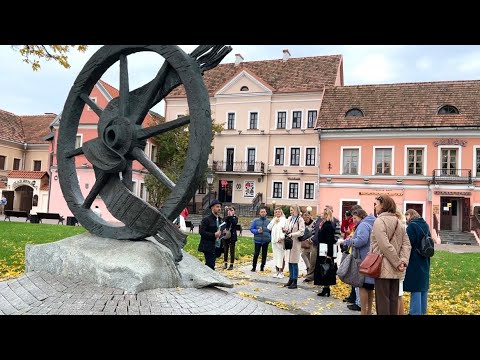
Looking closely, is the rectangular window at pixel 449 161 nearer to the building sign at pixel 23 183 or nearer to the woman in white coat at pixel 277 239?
the woman in white coat at pixel 277 239

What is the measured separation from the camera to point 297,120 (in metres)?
38.7

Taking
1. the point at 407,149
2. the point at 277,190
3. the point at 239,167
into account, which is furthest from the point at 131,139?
the point at 239,167

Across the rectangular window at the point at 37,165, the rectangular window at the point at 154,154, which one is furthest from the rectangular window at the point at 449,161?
the rectangular window at the point at 37,165

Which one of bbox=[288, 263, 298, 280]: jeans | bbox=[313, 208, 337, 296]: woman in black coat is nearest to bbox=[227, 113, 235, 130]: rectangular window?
bbox=[288, 263, 298, 280]: jeans

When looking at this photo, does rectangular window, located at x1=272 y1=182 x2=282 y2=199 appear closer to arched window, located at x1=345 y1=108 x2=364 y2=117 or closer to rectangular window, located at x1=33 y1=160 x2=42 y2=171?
arched window, located at x1=345 y1=108 x2=364 y2=117

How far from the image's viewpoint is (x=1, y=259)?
34.2 feet

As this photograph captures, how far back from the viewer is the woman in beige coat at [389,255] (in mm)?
5297

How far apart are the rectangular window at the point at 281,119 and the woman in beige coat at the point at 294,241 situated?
1176 inches

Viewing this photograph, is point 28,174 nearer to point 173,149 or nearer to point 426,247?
point 173,149

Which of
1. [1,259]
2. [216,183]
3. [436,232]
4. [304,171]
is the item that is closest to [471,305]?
[1,259]

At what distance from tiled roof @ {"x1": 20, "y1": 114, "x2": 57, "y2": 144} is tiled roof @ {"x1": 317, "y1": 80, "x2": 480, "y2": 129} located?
28028 millimetres

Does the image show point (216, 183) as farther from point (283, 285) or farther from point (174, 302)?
point (174, 302)

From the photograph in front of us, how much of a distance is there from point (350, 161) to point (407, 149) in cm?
402

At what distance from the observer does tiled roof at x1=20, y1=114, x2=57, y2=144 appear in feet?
140
